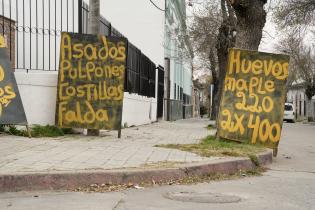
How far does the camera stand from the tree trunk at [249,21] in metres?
11.8

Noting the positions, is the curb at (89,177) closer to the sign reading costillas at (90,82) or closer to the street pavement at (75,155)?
the street pavement at (75,155)

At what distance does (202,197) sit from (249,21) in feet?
24.3

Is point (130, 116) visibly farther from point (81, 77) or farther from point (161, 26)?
point (161, 26)

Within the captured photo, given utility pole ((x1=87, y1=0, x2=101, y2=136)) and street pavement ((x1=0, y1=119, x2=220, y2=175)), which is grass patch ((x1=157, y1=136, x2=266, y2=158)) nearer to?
street pavement ((x1=0, y1=119, x2=220, y2=175))

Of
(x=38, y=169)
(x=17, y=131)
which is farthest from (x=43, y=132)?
(x=38, y=169)

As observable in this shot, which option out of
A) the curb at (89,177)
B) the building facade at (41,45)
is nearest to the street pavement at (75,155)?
the curb at (89,177)

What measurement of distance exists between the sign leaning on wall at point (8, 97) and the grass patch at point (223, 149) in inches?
106

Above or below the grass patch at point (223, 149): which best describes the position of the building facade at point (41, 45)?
above

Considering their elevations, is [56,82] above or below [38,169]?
above

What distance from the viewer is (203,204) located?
16.9 ft

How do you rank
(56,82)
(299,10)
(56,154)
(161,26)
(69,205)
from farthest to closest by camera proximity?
(161,26) → (299,10) → (56,82) → (56,154) → (69,205)

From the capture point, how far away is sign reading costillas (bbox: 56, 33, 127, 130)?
10047 mm

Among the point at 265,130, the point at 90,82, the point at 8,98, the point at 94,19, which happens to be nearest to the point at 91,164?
the point at 8,98

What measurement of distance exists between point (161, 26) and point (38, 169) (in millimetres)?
23901
